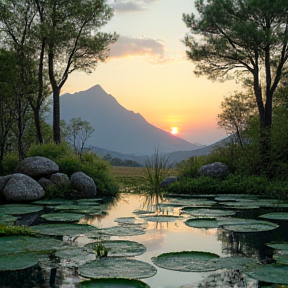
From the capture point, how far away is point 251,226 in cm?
812

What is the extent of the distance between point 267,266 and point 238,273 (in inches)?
17.9

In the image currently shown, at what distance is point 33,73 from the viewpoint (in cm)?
2423

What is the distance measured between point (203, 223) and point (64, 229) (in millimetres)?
2787

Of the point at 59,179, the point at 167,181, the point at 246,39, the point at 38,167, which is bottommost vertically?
the point at 167,181

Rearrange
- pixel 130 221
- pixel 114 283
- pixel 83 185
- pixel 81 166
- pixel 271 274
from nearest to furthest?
pixel 114 283, pixel 271 274, pixel 130 221, pixel 83 185, pixel 81 166

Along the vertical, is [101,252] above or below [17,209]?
below

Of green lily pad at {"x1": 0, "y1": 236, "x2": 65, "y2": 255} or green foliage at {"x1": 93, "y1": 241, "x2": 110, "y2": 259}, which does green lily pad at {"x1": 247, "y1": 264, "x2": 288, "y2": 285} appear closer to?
green foliage at {"x1": 93, "y1": 241, "x2": 110, "y2": 259}

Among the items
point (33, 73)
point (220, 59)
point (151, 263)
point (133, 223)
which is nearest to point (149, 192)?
point (133, 223)

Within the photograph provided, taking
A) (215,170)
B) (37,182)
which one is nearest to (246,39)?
(215,170)

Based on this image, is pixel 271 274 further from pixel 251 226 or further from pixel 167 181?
pixel 167 181

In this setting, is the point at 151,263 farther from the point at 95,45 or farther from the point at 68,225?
the point at 95,45

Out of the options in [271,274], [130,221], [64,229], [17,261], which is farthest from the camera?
[130,221]

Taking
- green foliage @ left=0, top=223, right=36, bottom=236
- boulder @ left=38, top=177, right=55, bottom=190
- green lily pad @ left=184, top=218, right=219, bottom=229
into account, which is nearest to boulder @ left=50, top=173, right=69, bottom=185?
boulder @ left=38, top=177, right=55, bottom=190

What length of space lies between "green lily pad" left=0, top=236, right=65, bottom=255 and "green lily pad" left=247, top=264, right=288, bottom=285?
2.91 metres
